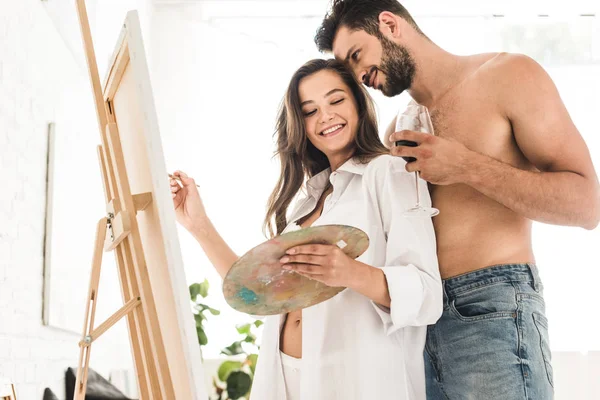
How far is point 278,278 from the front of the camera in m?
1.54

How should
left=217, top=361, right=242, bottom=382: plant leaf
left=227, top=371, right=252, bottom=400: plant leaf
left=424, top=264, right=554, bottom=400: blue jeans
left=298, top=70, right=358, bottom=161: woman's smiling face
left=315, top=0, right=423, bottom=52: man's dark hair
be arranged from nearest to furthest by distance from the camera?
left=424, top=264, right=554, bottom=400: blue jeans
left=298, top=70, right=358, bottom=161: woman's smiling face
left=315, top=0, right=423, bottom=52: man's dark hair
left=227, top=371, right=252, bottom=400: plant leaf
left=217, top=361, right=242, bottom=382: plant leaf

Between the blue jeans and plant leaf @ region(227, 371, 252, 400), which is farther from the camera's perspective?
plant leaf @ region(227, 371, 252, 400)

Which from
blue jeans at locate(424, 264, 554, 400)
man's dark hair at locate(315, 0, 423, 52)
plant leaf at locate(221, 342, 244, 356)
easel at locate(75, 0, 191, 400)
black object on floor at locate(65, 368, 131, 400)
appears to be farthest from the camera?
plant leaf at locate(221, 342, 244, 356)

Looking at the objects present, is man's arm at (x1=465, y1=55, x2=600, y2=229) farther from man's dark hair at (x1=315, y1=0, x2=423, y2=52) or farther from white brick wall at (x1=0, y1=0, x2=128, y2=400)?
white brick wall at (x1=0, y1=0, x2=128, y2=400)

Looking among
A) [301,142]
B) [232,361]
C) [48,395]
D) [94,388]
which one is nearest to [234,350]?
[232,361]

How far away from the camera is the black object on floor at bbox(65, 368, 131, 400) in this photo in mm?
2330

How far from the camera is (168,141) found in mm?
5285

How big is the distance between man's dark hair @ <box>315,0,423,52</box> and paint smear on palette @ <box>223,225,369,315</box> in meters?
0.86

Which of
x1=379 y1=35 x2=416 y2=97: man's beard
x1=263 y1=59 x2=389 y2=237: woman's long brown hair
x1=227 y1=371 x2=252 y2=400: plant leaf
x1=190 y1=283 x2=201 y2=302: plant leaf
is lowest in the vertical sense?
x1=227 y1=371 x2=252 y2=400: plant leaf

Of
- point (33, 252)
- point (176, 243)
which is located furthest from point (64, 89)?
point (176, 243)

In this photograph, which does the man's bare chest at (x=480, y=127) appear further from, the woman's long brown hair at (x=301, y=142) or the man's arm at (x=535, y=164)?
the woman's long brown hair at (x=301, y=142)

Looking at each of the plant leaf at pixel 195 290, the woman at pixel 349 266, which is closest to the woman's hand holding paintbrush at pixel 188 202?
the woman at pixel 349 266

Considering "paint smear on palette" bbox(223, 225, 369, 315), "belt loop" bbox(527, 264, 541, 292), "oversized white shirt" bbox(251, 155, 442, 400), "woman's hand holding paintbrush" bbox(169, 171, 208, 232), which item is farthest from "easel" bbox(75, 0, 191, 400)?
"belt loop" bbox(527, 264, 541, 292)

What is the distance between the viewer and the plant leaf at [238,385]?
441 cm
